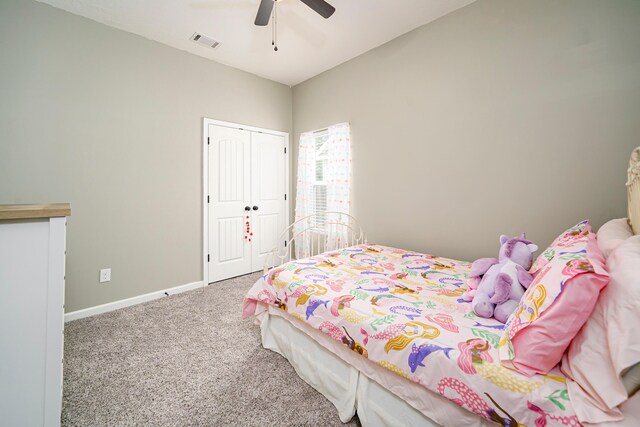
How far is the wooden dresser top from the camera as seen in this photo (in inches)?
33.6

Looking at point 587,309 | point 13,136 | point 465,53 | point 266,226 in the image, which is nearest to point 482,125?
point 465,53

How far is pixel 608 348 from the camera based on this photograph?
0.76m

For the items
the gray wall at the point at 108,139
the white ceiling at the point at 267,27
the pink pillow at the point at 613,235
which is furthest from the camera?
the white ceiling at the point at 267,27

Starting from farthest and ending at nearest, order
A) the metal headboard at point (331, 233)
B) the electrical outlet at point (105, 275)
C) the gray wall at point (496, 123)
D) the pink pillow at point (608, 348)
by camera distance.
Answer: the metal headboard at point (331, 233), the electrical outlet at point (105, 275), the gray wall at point (496, 123), the pink pillow at point (608, 348)

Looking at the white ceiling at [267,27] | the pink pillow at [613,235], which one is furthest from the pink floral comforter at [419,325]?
the white ceiling at [267,27]

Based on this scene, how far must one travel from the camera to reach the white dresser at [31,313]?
2.85ft

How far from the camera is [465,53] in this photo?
92.8 inches

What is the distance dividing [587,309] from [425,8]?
2.68 m

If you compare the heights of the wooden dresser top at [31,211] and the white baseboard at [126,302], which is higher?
the wooden dresser top at [31,211]

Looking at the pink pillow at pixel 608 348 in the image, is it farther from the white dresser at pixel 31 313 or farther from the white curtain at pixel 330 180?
the white curtain at pixel 330 180

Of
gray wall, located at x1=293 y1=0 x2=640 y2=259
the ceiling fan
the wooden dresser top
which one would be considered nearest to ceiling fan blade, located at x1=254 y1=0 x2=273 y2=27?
the ceiling fan

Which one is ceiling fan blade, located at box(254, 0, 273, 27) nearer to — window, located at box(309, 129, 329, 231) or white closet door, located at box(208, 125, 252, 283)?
white closet door, located at box(208, 125, 252, 283)

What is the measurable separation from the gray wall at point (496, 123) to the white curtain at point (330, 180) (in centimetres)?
24

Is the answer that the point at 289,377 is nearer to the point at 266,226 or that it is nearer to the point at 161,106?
the point at 266,226
